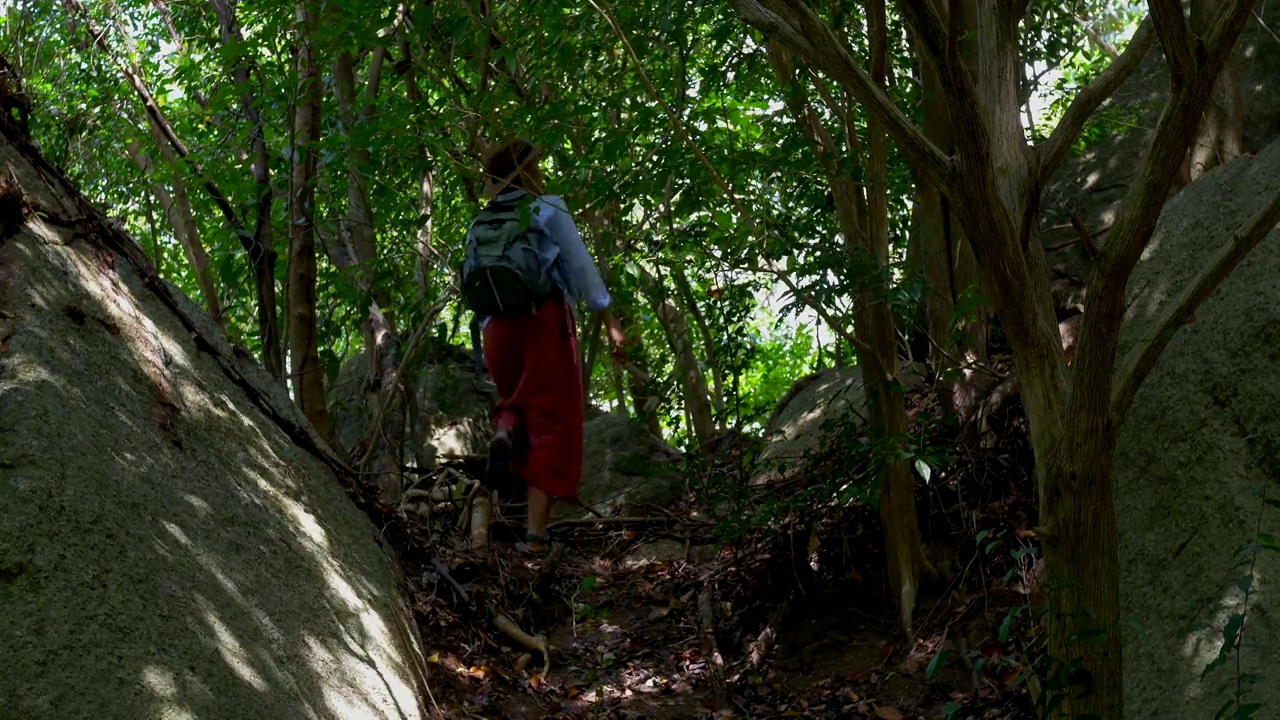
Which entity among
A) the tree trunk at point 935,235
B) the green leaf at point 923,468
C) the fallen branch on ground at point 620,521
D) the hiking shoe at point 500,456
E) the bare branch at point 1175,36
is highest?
the tree trunk at point 935,235

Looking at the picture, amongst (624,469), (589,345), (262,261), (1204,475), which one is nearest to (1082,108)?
(1204,475)

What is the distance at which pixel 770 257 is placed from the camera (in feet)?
16.7

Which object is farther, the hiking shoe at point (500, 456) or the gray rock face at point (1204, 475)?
the hiking shoe at point (500, 456)

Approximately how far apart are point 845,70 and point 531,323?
3.48 m

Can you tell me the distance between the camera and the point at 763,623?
18.9ft

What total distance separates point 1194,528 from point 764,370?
13.2 m

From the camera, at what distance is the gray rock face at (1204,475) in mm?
3736

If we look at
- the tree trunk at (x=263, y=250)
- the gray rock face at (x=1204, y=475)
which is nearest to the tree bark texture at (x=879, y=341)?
the gray rock face at (x=1204, y=475)

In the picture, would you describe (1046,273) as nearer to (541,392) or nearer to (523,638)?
(523,638)

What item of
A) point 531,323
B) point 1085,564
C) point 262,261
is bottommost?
point 1085,564

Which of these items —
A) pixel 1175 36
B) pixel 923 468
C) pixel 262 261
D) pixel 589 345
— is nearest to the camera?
pixel 1175 36

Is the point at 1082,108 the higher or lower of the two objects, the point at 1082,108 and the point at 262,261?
the lower

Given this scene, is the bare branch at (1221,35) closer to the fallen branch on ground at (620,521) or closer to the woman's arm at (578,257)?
the woman's arm at (578,257)

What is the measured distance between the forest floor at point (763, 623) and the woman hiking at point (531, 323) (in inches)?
18.2
